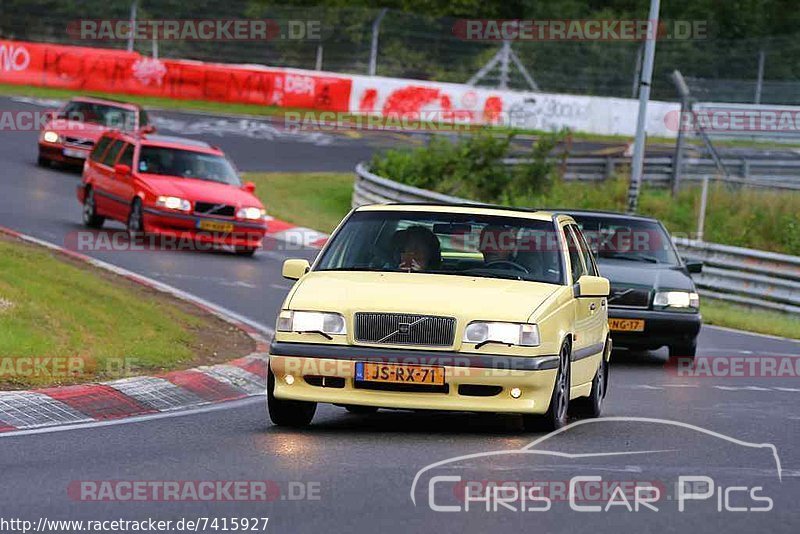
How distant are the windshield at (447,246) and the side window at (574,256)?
264 mm

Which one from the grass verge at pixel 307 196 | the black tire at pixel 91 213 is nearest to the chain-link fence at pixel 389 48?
the grass verge at pixel 307 196

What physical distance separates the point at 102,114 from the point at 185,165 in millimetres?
10094

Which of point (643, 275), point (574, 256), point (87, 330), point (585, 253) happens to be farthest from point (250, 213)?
point (574, 256)

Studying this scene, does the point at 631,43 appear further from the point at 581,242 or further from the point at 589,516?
the point at 589,516

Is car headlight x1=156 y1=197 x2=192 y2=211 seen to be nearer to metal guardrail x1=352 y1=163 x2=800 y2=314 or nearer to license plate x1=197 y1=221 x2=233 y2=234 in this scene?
license plate x1=197 y1=221 x2=233 y2=234

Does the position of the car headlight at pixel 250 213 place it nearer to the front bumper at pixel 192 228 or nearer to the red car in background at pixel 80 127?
the front bumper at pixel 192 228

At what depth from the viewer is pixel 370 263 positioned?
10.9 metres

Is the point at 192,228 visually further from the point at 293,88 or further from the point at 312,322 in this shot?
the point at 293,88

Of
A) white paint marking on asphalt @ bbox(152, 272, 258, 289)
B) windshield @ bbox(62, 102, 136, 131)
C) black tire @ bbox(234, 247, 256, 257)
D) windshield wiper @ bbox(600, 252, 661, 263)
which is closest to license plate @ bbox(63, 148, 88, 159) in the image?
windshield @ bbox(62, 102, 136, 131)

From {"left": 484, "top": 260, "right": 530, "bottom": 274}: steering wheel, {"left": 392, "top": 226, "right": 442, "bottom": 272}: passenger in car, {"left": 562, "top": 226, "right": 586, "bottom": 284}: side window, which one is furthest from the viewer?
{"left": 562, "top": 226, "right": 586, "bottom": 284}: side window

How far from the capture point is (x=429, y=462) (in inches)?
346

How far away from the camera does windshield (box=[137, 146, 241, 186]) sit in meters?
25.4

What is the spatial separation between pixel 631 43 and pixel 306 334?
37771mm

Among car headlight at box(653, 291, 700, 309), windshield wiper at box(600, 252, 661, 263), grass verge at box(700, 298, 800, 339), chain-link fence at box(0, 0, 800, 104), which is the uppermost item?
chain-link fence at box(0, 0, 800, 104)
